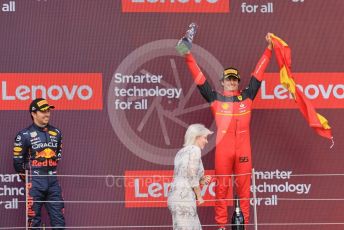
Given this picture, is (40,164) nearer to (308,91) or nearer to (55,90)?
(55,90)

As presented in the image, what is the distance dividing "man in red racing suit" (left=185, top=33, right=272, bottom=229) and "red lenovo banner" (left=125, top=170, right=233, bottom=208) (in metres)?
0.55

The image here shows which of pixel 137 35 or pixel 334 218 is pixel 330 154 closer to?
pixel 334 218

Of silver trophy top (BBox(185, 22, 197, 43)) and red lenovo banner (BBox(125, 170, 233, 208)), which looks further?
red lenovo banner (BBox(125, 170, 233, 208))

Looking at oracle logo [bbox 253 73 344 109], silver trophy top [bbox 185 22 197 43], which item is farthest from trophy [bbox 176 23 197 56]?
oracle logo [bbox 253 73 344 109]

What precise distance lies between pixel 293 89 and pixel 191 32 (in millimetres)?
1263

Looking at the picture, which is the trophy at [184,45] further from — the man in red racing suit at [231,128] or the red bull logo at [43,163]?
the red bull logo at [43,163]

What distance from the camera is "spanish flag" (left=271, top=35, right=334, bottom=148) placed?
9336mm

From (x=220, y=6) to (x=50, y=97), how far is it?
2152 millimetres

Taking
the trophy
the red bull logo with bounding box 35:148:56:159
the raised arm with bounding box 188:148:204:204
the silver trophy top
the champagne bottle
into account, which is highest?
the silver trophy top

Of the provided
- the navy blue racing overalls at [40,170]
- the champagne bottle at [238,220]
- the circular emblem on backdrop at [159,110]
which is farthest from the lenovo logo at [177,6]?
the champagne bottle at [238,220]

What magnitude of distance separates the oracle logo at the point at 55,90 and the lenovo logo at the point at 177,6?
2.86 feet

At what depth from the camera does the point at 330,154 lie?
9.88 metres

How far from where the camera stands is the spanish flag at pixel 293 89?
9336mm

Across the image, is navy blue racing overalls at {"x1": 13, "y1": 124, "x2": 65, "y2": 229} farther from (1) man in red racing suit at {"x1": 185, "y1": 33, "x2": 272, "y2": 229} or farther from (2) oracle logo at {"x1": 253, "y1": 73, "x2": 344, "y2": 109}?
(2) oracle logo at {"x1": 253, "y1": 73, "x2": 344, "y2": 109}
